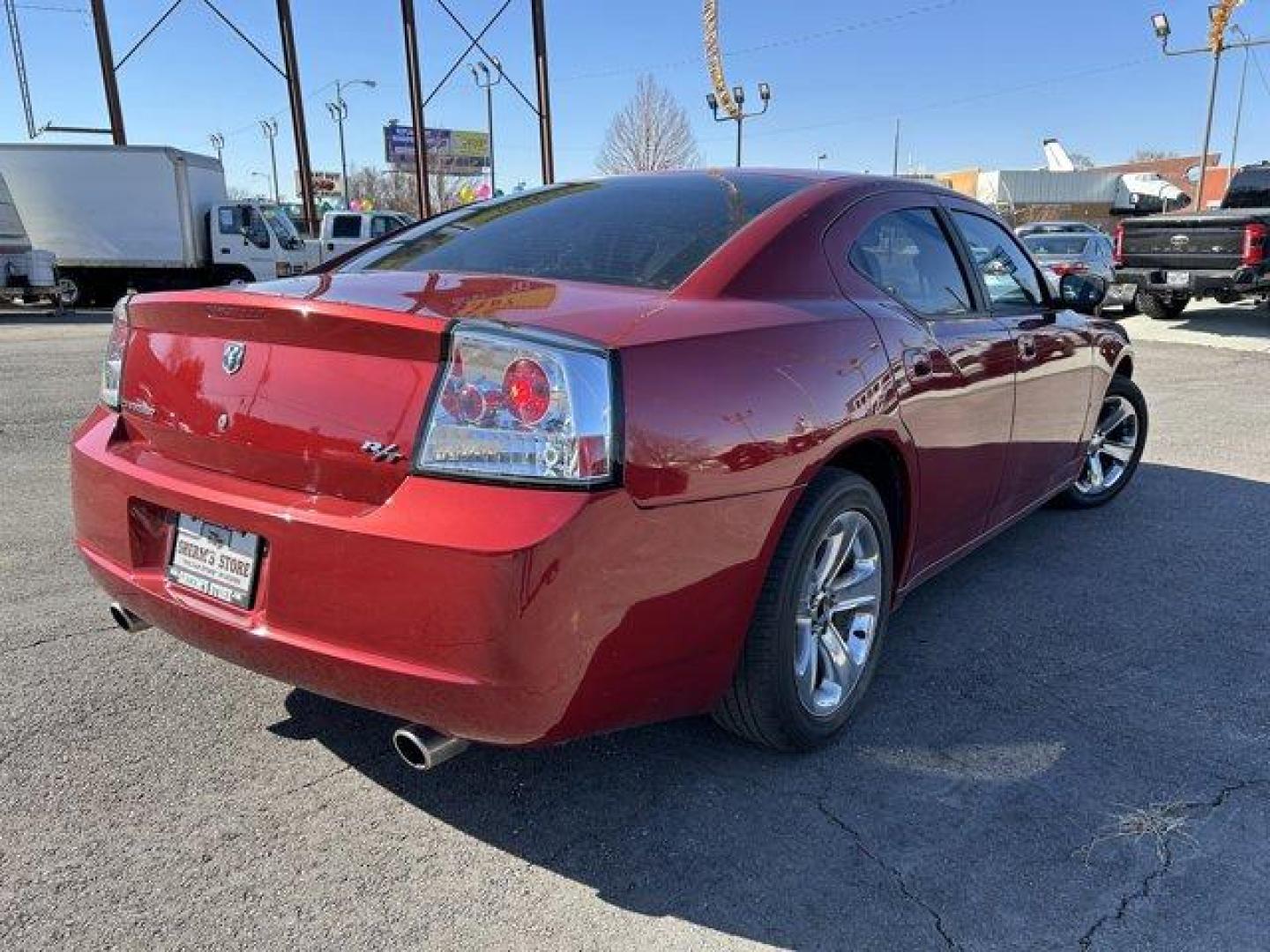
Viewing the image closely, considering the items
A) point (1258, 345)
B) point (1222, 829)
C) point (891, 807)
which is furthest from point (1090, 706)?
point (1258, 345)

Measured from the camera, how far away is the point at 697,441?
2.08 m

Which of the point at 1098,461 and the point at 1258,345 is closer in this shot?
the point at 1098,461

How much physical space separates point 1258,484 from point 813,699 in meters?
4.29

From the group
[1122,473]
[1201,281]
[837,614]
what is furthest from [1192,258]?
[837,614]

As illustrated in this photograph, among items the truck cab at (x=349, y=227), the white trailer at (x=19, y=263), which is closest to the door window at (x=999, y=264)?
the white trailer at (x=19, y=263)

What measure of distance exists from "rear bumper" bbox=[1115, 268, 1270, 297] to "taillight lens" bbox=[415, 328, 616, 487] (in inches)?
522

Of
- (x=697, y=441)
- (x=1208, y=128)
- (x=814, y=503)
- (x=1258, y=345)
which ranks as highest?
(x=1208, y=128)

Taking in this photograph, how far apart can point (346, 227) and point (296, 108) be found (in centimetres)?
325

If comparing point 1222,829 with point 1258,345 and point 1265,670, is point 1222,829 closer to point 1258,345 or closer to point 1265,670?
point 1265,670

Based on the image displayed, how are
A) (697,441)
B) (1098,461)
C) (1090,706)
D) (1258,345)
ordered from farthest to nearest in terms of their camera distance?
(1258,345) < (1098,461) < (1090,706) < (697,441)

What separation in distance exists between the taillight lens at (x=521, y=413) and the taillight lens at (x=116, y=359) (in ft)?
3.81

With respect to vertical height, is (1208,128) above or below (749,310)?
above

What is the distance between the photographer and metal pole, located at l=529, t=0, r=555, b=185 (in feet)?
78.7

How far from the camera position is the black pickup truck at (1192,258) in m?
12.5
